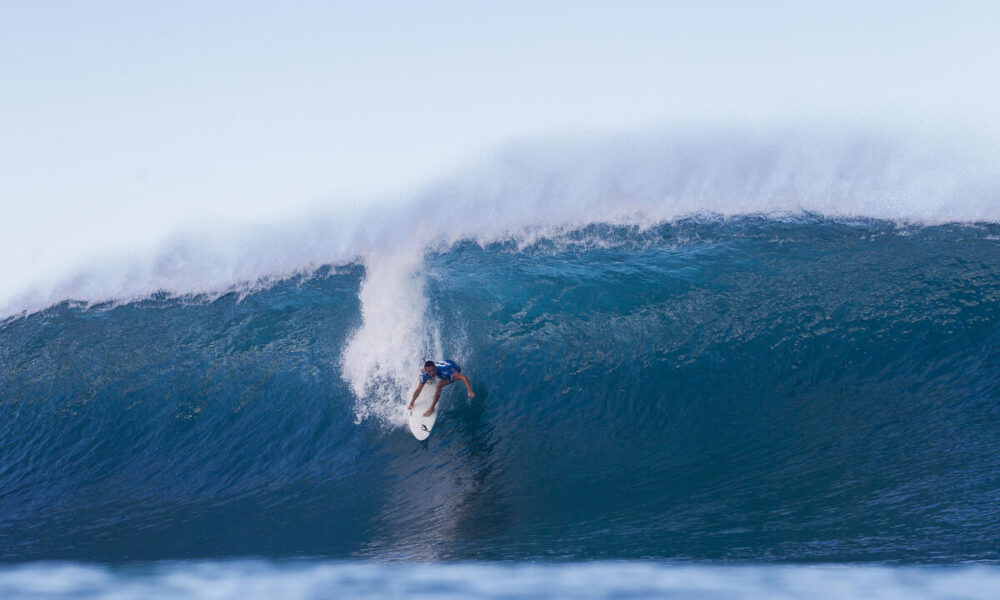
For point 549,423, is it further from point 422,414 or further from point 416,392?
point 416,392

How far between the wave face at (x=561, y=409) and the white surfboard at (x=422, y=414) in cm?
19

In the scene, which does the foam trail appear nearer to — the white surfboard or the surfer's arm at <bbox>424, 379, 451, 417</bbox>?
the white surfboard

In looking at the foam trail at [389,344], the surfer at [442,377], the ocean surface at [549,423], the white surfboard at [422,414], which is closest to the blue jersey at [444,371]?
the surfer at [442,377]

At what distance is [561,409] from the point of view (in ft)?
29.5

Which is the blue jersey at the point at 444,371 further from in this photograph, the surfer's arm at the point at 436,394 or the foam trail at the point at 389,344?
the foam trail at the point at 389,344

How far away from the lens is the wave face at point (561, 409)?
22.4 feet

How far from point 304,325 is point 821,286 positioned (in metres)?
9.26

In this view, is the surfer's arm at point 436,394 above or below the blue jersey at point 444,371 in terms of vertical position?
below

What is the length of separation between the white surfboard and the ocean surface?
6.8 inches

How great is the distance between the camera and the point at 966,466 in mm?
6691

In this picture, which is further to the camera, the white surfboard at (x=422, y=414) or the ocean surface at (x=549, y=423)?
the white surfboard at (x=422, y=414)

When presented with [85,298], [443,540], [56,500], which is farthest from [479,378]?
[85,298]

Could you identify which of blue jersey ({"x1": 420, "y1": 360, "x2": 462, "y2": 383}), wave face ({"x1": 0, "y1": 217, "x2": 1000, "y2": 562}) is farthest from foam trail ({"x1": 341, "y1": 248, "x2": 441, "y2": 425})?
blue jersey ({"x1": 420, "y1": 360, "x2": 462, "y2": 383})

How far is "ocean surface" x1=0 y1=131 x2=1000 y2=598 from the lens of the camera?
21.3 feet
